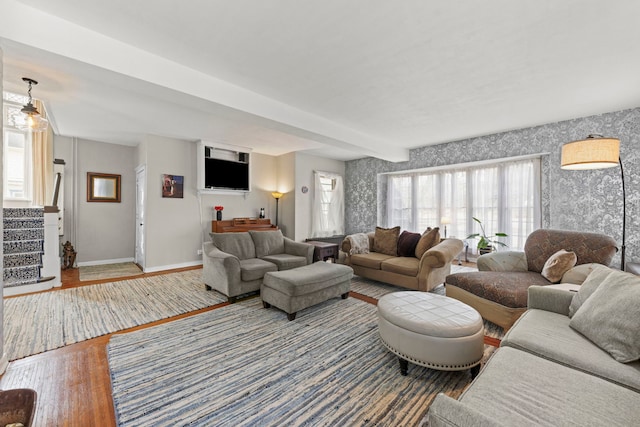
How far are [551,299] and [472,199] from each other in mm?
3844

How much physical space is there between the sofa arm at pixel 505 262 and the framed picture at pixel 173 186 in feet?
17.6

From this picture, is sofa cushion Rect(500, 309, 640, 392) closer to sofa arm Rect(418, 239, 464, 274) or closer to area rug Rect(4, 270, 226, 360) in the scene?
sofa arm Rect(418, 239, 464, 274)

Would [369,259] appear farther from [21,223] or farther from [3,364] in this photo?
[21,223]

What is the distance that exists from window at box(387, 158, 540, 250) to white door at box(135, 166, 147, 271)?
540 centimetres

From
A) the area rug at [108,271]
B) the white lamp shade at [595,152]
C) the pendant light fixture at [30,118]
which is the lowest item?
the area rug at [108,271]

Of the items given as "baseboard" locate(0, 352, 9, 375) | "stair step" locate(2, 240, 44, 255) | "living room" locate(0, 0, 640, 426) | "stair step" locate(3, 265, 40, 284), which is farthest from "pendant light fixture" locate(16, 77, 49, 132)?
"baseboard" locate(0, 352, 9, 375)

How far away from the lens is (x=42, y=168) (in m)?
4.54

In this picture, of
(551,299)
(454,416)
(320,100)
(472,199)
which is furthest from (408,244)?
(454,416)

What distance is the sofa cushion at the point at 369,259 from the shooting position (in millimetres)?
3937

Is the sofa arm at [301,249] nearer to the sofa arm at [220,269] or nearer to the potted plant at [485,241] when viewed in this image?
the sofa arm at [220,269]

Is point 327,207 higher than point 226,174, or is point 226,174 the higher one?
point 226,174

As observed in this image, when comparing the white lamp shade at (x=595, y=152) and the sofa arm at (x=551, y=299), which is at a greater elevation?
the white lamp shade at (x=595, y=152)

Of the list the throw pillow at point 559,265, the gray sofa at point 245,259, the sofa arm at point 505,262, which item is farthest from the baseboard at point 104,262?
the throw pillow at point 559,265

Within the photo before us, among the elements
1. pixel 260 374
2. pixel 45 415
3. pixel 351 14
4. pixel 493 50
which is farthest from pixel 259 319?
pixel 493 50
